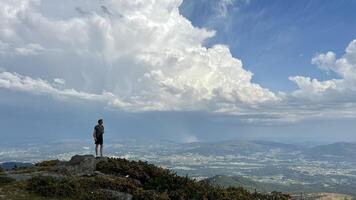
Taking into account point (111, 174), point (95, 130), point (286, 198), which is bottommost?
point (286, 198)

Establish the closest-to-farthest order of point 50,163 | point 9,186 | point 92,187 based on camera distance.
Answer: point 9,186, point 92,187, point 50,163

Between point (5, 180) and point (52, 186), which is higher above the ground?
point (5, 180)

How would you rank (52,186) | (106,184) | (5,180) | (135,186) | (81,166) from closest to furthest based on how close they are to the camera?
(52,186)
(5,180)
(106,184)
(135,186)
(81,166)

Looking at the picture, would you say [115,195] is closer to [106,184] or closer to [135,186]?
[106,184]

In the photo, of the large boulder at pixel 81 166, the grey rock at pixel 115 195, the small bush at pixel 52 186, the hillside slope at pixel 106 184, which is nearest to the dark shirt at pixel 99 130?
the hillside slope at pixel 106 184

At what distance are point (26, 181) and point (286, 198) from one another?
14.7 meters

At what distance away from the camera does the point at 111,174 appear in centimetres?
2520

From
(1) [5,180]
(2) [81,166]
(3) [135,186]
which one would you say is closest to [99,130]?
(2) [81,166]

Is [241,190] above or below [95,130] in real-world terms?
below

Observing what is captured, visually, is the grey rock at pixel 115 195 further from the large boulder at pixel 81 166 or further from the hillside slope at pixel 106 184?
the large boulder at pixel 81 166

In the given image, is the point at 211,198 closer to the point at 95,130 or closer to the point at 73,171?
the point at 73,171

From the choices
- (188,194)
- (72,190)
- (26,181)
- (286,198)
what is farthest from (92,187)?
(286,198)

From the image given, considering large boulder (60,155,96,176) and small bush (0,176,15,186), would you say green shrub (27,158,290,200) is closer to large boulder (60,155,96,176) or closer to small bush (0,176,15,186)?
large boulder (60,155,96,176)

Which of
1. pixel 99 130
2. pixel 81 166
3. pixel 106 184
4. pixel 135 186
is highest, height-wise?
pixel 99 130
